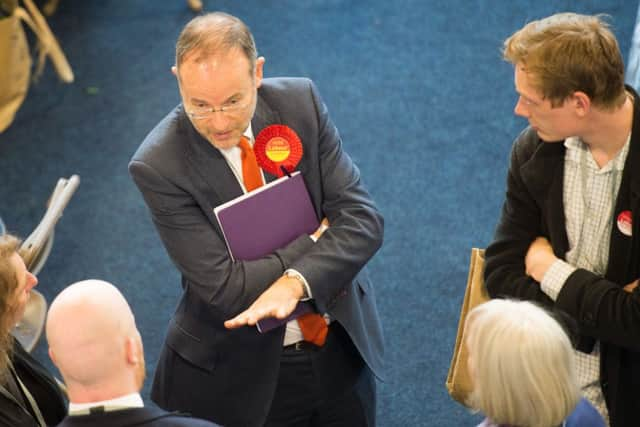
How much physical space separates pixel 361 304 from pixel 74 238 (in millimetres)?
2136

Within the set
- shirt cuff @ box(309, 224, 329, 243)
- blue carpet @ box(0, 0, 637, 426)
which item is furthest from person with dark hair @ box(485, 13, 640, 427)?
blue carpet @ box(0, 0, 637, 426)

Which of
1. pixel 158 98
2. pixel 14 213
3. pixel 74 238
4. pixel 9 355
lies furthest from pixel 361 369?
pixel 158 98

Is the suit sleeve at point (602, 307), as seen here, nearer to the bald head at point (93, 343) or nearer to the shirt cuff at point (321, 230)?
the shirt cuff at point (321, 230)

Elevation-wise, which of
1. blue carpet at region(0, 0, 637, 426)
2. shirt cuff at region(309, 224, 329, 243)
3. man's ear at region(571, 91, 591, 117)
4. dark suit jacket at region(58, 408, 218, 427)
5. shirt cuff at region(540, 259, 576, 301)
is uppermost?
man's ear at region(571, 91, 591, 117)

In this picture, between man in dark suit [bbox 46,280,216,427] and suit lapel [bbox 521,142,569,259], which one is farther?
suit lapel [bbox 521,142,569,259]

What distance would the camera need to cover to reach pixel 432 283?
4055mm

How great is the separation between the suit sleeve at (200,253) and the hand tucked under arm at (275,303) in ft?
0.14

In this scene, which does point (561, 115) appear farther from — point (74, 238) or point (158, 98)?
point (158, 98)

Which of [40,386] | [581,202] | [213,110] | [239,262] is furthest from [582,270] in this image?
[40,386]

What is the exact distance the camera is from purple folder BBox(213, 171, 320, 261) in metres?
2.43

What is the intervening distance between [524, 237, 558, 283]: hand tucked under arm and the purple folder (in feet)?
2.04

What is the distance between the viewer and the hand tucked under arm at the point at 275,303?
7.52 feet

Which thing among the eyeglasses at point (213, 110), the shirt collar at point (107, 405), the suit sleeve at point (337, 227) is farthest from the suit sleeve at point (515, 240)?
the shirt collar at point (107, 405)

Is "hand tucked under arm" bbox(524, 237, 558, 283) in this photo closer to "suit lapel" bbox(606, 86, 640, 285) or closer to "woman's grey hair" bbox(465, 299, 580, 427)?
"suit lapel" bbox(606, 86, 640, 285)
